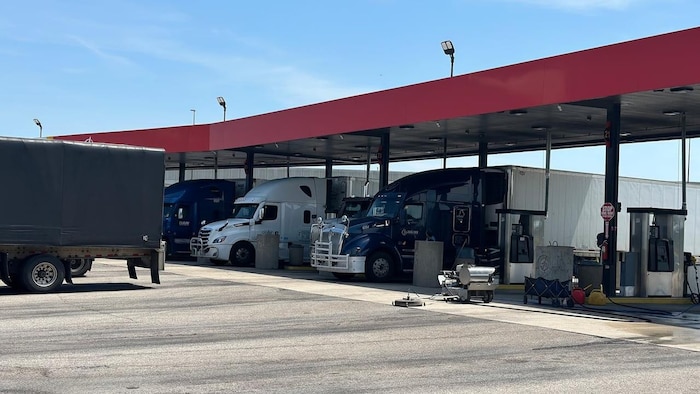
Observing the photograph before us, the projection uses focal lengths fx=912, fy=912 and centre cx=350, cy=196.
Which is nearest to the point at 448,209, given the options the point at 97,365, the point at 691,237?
the point at 691,237

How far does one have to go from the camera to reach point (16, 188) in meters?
18.3

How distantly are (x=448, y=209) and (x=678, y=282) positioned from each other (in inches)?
243

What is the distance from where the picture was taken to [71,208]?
19016 millimetres

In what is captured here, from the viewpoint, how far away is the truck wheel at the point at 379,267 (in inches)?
960

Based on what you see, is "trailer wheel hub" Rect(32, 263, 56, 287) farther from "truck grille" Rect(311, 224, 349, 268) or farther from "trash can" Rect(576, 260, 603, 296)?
"trash can" Rect(576, 260, 603, 296)

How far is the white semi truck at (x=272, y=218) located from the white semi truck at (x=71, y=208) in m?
10.0

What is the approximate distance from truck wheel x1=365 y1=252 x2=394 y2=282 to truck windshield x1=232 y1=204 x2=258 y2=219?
7336 millimetres

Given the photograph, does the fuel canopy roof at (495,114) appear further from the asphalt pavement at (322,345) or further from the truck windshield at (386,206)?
the asphalt pavement at (322,345)

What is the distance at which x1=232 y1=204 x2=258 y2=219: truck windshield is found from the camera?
30.7 meters

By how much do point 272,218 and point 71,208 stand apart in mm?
12127

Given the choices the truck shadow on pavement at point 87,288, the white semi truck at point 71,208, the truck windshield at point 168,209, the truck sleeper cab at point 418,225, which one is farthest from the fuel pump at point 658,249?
the truck windshield at point 168,209

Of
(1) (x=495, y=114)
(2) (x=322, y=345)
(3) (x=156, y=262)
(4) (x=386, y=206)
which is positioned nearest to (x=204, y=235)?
(4) (x=386, y=206)

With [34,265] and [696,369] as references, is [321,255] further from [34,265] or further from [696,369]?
[696,369]

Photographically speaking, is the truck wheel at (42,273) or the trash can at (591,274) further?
the trash can at (591,274)
